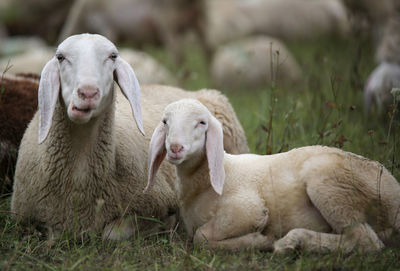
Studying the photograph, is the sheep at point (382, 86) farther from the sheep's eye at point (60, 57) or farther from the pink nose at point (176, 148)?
the sheep's eye at point (60, 57)

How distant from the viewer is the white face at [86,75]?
302 centimetres

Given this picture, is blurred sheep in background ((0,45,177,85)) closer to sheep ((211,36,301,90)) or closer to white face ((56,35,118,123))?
sheep ((211,36,301,90))

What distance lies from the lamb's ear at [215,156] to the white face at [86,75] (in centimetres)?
66

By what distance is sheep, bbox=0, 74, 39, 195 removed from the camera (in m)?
4.39

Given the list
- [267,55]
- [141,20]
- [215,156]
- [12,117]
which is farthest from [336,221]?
[141,20]

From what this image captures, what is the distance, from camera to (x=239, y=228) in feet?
10.7

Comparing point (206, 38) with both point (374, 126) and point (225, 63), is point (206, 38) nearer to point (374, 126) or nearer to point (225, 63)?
point (225, 63)

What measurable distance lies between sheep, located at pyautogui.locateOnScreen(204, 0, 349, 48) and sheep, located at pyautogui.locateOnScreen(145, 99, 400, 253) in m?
8.58

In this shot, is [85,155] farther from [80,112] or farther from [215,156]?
[215,156]

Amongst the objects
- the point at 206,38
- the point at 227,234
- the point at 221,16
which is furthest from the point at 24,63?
the point at 227,234

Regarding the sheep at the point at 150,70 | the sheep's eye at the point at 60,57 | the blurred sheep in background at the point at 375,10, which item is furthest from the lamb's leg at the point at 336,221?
the blurred sheep in background at the point at 375,10

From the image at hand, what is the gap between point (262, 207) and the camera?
129 inches

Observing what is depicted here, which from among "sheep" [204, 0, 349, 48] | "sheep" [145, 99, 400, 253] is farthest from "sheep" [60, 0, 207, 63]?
"sheep" [145, 99, 400, 253]

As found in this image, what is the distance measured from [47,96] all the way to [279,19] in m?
9.87
